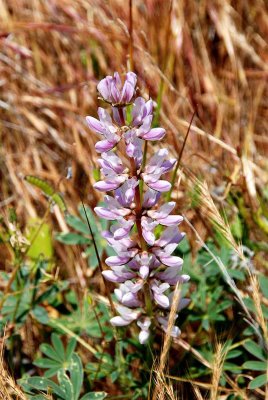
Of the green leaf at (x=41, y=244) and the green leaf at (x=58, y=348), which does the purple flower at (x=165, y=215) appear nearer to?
the green leaf at (x=58, y=348)

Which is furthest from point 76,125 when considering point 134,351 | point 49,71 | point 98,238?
point 134,351

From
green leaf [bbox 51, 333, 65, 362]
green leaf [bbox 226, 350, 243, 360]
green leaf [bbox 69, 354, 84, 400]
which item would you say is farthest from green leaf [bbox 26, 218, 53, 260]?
green leaf [bbox 226, 350, 243, 360]

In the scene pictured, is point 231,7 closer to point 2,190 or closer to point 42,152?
point 42,152

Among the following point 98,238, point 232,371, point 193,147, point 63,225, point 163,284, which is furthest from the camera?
point 193,147

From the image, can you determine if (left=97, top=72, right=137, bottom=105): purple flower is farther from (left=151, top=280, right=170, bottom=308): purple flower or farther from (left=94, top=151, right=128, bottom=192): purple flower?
(left=151, top=280, right=170, bottom=308): purple flower

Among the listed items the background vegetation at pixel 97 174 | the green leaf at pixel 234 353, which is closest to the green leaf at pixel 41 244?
the background vegetation at pixel 97 174
